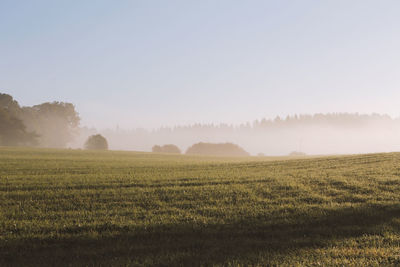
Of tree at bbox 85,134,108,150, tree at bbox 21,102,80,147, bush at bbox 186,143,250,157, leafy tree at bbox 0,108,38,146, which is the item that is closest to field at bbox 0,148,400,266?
leafy tree at bbox 0,108,38,146

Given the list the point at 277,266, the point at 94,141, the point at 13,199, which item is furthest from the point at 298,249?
the point at 94,141

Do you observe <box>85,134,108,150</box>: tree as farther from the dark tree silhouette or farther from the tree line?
the dark tree silhouette

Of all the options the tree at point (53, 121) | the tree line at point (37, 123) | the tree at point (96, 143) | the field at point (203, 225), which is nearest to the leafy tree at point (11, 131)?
the tree line at point (37, 123)

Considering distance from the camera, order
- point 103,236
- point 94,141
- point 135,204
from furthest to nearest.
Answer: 1. point 94,141
2. point 135,204
3. point 103,236

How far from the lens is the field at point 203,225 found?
19.6 ft

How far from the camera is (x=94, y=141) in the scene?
82812mm

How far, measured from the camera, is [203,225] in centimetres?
763

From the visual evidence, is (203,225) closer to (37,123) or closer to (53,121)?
(37,123)

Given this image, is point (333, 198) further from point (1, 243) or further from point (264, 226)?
point (1, 243)

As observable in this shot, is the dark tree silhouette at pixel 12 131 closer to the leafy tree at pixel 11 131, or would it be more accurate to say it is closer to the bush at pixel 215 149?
Result: the leafy tree at pixel 11 131

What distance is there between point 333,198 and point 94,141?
83.2m

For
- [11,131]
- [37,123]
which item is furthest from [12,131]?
[37,123]

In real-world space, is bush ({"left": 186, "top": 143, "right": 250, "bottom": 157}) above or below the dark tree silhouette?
below

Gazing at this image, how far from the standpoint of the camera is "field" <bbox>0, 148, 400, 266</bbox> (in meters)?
5.96
